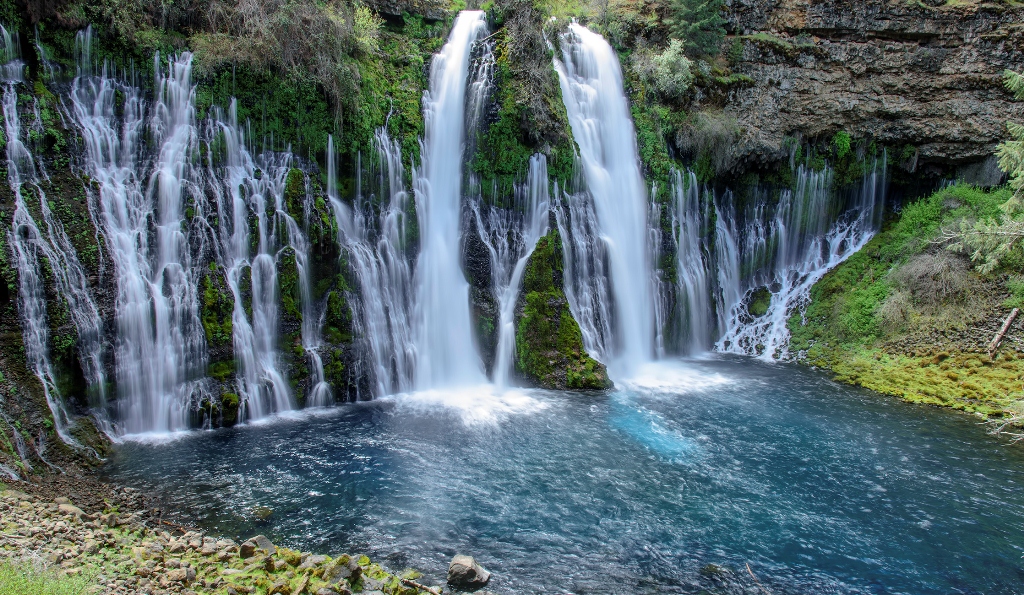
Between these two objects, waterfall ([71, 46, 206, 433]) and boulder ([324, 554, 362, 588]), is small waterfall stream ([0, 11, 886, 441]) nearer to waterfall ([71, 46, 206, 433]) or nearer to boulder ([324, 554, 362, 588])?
waterfall ([71, 46, 206, 433])

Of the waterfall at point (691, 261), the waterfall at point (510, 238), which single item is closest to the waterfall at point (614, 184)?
the waterfall at point (691, 261)

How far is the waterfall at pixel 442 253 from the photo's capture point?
570 inches

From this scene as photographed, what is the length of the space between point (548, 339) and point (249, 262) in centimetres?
728

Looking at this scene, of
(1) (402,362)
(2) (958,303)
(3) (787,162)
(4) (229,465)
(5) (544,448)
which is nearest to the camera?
(4) (229,465)

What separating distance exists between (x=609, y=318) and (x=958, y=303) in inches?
397

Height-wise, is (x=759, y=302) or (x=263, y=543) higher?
(x=759, y=302)

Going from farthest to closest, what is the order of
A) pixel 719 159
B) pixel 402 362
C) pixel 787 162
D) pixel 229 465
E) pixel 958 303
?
pixel 787 162
pixel 719 159
pixel 958 303
pixel 402 362
pixel 229 465

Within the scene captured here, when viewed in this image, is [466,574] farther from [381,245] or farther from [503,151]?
[503,151]

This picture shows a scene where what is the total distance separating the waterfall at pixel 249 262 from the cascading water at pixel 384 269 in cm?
175

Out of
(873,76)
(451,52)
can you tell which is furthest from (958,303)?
(451,52)

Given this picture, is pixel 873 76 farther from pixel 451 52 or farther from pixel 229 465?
pixel 229 465

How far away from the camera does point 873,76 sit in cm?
1978

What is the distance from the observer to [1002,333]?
586 inches

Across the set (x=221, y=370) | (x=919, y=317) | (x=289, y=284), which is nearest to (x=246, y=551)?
(x=221, y=370)
